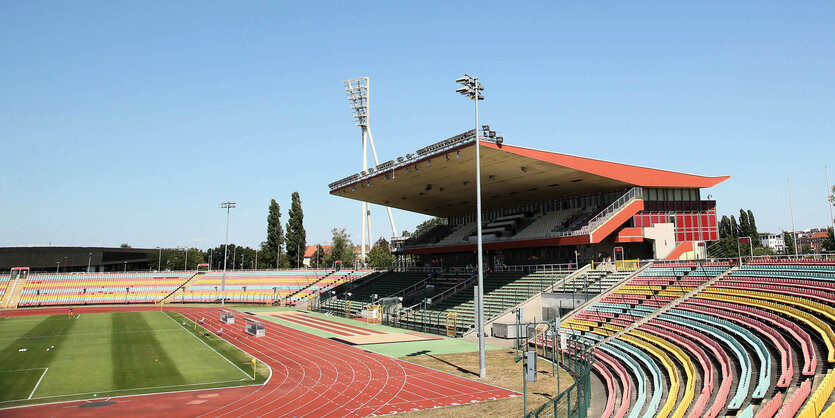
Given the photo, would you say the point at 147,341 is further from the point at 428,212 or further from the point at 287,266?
the point at 287,266

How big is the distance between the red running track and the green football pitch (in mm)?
1411

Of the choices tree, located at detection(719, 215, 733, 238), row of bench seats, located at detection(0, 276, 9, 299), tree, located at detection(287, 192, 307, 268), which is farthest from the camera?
tree, located at detection(719, 215, 733, 238)

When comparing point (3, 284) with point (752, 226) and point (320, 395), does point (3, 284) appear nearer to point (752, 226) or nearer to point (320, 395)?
point (320, 395)

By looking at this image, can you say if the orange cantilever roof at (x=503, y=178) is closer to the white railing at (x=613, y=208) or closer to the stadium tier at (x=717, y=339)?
the white railing at (x=613, y=208)

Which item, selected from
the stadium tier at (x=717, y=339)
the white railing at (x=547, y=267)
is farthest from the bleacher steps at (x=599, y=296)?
the white railing at (x=547, y=267)

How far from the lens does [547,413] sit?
13.4 m

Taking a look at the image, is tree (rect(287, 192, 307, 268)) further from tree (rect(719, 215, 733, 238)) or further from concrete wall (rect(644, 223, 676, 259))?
tree (rect(719, 215, 733, 238))

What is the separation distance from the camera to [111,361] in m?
27.3

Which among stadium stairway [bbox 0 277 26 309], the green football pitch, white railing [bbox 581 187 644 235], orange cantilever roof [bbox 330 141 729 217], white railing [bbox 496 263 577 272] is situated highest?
orange cantilever roof [bbox 330 141 729 217]

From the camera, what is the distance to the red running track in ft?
57.7

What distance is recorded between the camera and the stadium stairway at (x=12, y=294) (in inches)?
2549

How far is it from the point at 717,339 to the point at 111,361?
2824 cm

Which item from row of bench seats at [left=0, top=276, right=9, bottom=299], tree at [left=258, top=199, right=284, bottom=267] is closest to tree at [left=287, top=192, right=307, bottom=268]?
tree at [left=258, top=199, right=284, bottom=267]

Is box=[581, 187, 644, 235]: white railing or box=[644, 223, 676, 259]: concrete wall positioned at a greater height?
box=[581, 187, 644, 235]: white railing
